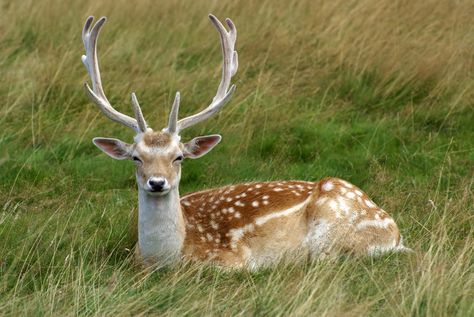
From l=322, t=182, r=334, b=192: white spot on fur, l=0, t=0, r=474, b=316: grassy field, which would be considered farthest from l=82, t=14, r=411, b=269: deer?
l=0, t=0, r=474, b=316: grassy field

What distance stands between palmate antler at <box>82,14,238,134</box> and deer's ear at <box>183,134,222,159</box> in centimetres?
9

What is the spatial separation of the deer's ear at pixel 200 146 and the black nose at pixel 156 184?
16.6 inches

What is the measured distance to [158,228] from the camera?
5.45 m

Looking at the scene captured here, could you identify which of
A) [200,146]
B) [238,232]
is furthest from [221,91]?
[238,232]

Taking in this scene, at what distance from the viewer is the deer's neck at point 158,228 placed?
543cm

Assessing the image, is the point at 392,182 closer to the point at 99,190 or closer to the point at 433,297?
the point at 99,190

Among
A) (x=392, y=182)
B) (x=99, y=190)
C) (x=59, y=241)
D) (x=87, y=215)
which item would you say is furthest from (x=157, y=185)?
(x=392, y=182)

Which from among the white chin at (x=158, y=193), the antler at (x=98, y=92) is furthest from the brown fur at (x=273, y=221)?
the antler at (x=98, y=92)

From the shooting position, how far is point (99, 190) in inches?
273

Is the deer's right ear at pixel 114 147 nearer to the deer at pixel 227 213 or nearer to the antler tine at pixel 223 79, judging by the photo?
the deer at pixel 227 213

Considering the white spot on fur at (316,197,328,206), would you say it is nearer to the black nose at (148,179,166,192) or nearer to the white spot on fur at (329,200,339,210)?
the white spot on fur at (329,200,339,210)

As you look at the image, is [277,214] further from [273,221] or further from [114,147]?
[114,147]

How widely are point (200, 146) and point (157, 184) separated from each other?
1.73ft

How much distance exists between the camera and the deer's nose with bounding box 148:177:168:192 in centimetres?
521
